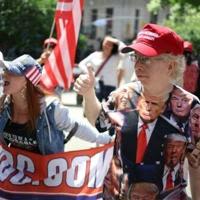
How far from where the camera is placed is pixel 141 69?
3072 millimetres

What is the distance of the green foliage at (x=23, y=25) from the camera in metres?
27.0

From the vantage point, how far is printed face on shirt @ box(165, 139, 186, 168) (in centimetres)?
309

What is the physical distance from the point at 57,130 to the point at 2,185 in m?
0.49

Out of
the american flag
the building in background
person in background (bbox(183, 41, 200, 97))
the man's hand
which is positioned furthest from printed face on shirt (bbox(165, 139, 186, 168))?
the building in background

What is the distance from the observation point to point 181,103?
3133 millimetres

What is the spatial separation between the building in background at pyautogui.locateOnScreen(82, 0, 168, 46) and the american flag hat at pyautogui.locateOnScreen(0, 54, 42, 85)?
198 ft

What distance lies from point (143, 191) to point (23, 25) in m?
24.6

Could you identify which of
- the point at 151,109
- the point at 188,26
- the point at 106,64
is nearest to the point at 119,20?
the point at 188,26

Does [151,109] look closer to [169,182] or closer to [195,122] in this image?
[195,122]

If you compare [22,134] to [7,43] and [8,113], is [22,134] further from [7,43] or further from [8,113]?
[7,43]

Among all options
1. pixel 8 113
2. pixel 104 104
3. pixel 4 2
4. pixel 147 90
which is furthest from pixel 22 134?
pixel 4 2

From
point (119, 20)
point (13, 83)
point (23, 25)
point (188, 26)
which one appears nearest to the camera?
point (13, 83)

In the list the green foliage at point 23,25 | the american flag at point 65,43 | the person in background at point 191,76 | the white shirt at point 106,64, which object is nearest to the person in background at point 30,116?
the american flag at point 65,43

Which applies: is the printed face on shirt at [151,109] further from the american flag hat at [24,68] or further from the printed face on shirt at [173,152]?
the american flag hat at [24,68]
